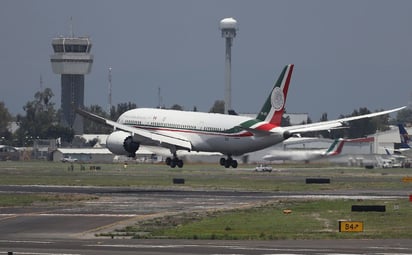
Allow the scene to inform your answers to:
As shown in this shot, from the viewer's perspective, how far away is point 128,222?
60.1m

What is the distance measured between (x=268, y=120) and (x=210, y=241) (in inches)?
1994

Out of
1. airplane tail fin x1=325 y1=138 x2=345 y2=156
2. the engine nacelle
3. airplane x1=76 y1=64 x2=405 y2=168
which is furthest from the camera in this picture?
airplane tail fin x1=325 y1=138 x2=345 y2=156

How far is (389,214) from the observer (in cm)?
6481

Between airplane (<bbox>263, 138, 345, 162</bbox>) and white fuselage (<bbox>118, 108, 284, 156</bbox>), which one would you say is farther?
airplane (<bbox>263, 138, 345, 162</bbox>)

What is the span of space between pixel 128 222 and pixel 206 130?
143ft

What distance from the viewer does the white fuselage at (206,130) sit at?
329 feet

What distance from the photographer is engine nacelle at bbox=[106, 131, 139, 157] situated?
103312mm

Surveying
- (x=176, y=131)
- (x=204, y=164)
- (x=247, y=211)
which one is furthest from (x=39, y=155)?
(x=247, y=211)

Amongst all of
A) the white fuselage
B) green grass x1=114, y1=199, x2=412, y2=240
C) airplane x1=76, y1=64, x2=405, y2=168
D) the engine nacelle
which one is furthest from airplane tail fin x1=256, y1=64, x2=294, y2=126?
green grass x1=114, y1=199, x2=412, y2=240

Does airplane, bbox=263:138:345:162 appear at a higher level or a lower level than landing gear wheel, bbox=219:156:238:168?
higher

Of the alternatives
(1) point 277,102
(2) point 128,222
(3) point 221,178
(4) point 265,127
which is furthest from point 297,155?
(2) point 128,222

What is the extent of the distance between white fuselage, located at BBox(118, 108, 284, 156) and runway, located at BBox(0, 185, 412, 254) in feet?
37.4

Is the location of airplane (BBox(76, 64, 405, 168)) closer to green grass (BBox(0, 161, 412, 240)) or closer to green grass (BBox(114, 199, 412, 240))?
green grass (BBox(0, 161, 412, 240))

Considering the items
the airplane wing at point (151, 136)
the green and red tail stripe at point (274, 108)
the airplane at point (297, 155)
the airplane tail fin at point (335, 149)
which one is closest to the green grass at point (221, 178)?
the airplane at point (297, 155)
